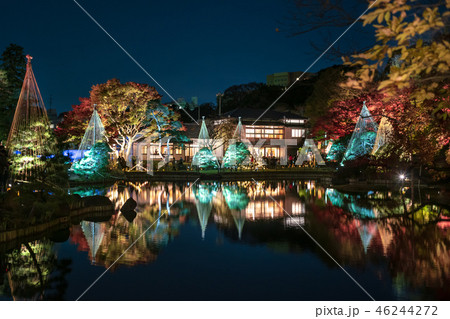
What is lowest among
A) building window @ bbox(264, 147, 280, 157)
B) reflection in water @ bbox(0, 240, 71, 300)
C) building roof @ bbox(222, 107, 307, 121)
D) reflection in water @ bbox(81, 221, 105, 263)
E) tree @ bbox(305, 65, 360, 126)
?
reflection in water @ bbox(0, 240, 71, 300)

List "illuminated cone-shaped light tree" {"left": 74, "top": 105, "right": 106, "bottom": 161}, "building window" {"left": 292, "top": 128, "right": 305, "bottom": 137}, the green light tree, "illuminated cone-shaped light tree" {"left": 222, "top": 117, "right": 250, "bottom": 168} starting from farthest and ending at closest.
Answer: "building window" {"left": 292, "top": 128, "right": 305, "bottom": 137}, "illuminated cone-shaped light tree" {"left": 222, "top": 117, "right": 250, "bottom": 168}, "illuminated cone-shaped light tree" {"left": 74, "top": 105, "right": 106, "bottom": 161}, the green light tree

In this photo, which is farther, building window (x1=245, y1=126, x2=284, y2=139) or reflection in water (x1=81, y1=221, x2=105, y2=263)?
building window (x1=245, y1=126, x2=284, y2=139)

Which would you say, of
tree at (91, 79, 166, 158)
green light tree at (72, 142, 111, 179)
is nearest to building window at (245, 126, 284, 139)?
tree at (91, 79, 166, 158)

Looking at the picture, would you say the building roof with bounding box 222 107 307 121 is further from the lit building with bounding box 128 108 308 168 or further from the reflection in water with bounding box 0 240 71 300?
the reflection in water with bounding box 0 240 71 300

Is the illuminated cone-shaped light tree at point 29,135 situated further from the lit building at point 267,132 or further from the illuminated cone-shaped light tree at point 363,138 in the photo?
the lit building at point 267,132

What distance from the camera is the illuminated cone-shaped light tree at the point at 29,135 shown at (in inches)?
578

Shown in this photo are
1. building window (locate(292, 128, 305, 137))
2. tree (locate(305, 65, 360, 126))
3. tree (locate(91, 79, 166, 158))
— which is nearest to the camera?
tree (locate(91, 79, 166, 158))

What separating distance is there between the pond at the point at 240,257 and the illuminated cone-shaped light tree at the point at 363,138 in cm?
1227

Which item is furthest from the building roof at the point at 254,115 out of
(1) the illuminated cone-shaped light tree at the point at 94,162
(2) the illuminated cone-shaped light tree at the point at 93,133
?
(1) the illuminated cone-shaped light tree at the point at 94,162

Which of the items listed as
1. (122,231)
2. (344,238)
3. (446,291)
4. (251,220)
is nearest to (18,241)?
(122,231)

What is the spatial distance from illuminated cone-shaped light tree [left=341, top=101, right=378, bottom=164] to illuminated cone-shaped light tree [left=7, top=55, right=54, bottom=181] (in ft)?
56.3

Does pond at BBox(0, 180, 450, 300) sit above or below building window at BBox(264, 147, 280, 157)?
below

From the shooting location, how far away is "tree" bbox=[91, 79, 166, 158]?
3177 centimetres

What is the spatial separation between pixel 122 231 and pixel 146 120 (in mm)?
24001
